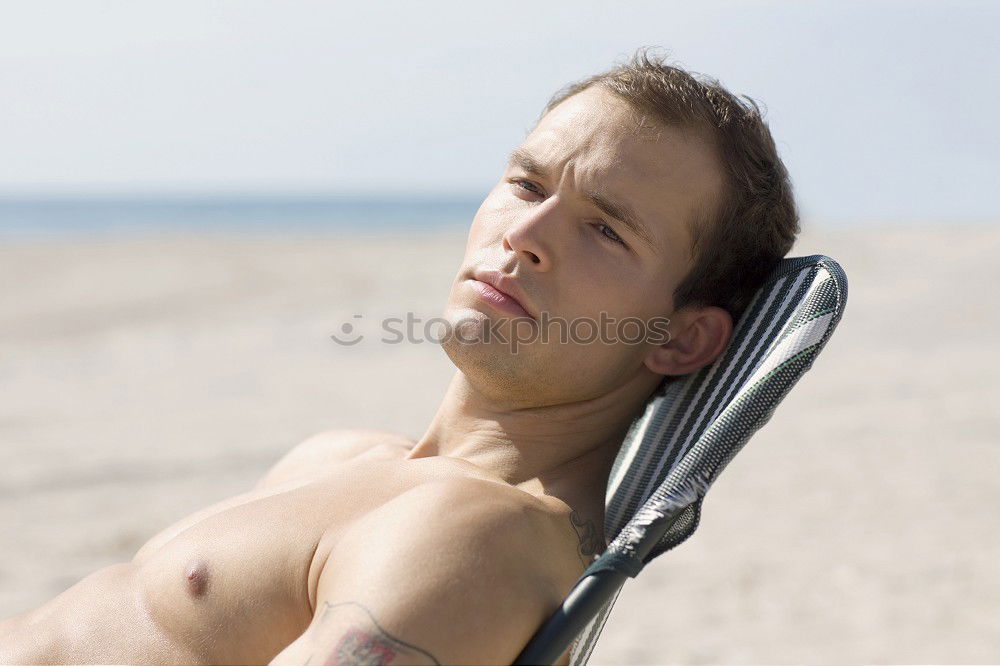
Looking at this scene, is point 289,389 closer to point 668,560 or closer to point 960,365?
point 668,560

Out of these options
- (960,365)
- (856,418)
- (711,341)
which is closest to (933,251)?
(960,365)

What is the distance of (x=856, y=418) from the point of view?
23.4 ft

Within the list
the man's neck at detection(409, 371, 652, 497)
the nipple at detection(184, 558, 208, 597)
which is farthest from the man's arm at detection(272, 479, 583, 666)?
the man's neck at detection(409, 371, 652, 497)

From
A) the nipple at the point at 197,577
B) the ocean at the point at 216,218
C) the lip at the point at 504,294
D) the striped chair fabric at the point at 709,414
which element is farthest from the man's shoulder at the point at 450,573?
the ocean at the point at 216,218

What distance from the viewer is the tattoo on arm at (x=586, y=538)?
2.03 meters

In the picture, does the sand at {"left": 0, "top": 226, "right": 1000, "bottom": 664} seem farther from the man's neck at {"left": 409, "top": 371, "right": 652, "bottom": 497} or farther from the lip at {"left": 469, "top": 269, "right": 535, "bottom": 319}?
the lip at {"left": 469, "top": 269, "right": 535, "bottom": 319}

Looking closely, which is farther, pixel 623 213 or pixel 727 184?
pixel 727 184

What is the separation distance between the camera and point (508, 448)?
7.48ft

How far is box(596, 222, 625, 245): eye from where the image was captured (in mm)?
2252

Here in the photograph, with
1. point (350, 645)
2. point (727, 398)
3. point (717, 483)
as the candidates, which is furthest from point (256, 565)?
point (717, 483)

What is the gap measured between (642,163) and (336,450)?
1105mm

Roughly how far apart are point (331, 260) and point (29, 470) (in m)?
11.5

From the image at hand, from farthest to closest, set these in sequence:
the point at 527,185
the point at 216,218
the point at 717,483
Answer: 1. the point at 216,218
2. the point at 717,483
3. the point at 527,185

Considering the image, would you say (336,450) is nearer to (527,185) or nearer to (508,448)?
(508,448)
